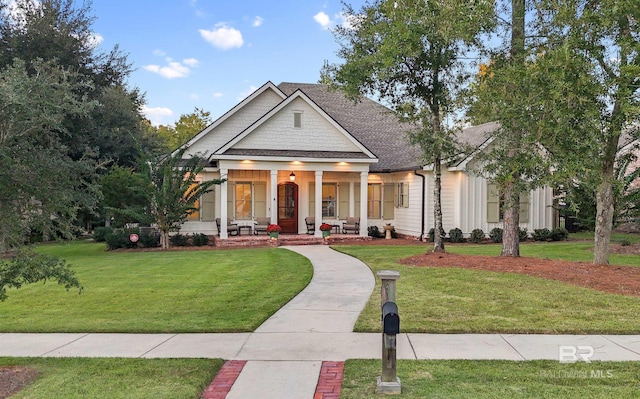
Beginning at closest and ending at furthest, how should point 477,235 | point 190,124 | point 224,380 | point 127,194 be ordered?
point 224,380 < point 127,194 < point 477,235 < point 190,124

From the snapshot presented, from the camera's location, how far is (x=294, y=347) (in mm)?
5930

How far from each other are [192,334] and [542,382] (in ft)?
14.3

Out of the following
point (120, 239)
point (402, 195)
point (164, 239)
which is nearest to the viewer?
point (120, 239)

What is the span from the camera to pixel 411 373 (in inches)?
194

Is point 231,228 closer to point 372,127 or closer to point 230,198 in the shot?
point 230,198

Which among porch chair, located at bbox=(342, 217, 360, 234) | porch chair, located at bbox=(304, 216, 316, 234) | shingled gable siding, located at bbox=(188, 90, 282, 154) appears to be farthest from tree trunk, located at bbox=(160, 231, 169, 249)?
porch chair, located at bbox=(342, 217, 360, 234)

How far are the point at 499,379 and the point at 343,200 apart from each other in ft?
58.8

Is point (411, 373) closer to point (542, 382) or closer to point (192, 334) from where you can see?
point (542, 382)

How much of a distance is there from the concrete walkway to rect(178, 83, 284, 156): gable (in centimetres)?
1558

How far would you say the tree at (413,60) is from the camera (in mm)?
11992

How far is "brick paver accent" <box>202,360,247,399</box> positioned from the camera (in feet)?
14.9

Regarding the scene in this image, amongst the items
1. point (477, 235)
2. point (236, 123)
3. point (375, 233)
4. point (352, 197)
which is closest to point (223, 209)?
point (236, 123)

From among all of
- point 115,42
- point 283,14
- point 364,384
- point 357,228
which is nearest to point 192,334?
point 364,384

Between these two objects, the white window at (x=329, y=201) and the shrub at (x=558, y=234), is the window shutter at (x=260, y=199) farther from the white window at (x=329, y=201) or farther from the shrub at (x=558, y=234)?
the shrub at (x=558, y=234)
